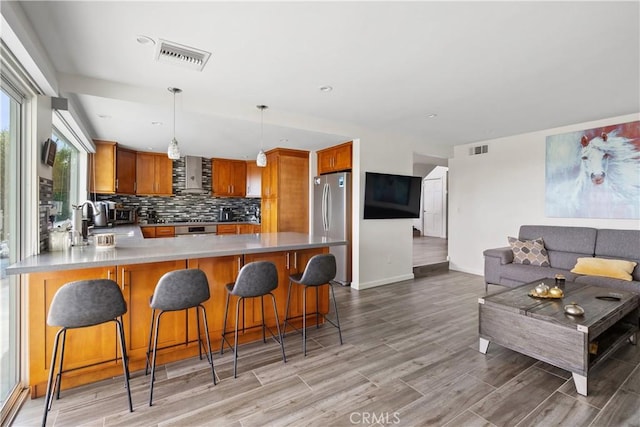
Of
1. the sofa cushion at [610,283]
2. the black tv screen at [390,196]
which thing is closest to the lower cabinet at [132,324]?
the black tv screen at [390,196]

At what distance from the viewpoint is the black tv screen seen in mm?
4684

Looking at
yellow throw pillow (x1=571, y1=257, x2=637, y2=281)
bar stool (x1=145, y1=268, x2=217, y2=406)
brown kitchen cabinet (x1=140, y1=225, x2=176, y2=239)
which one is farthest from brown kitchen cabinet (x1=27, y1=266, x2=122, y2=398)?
yellow throw pillow (x1=571, y1=257, x2=637, y2=281)

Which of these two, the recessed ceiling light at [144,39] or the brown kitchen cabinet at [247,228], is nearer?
the recessed ceiling light at [144,39]

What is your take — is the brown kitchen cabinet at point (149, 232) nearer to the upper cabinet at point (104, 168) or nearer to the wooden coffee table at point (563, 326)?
the upper cabinet at point (104, 168)

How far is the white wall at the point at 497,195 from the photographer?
4.63m

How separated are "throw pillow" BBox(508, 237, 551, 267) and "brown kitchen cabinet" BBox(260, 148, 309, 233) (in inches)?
134

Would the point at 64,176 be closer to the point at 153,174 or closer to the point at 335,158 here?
the point at 153,174

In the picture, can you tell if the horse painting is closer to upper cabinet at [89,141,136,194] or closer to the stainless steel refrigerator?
the stainless steel refrigerator

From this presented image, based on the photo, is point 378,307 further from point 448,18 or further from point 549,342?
point 448,18

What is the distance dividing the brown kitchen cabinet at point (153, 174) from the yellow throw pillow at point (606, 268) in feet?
21.8

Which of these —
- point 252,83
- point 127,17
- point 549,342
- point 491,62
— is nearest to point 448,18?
point 491,62

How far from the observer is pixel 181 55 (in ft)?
7.77

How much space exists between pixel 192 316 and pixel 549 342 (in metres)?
2.82

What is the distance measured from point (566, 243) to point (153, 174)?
6.90 meters
